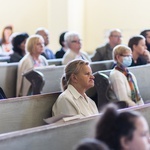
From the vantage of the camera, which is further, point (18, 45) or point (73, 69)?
point (18, 45)

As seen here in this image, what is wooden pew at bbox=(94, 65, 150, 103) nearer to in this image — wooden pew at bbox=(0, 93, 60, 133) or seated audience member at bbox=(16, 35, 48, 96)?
seated audience member at bbox=(16, 35, 48, 96)

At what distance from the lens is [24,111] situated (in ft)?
9.55

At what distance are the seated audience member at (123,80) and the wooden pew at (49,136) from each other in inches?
59.3

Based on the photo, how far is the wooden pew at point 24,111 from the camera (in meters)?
2.80

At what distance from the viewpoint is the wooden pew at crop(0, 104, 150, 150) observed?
1.94 metres

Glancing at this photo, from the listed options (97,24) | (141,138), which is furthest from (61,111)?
(97,24)

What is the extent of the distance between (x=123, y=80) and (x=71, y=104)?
1.10m

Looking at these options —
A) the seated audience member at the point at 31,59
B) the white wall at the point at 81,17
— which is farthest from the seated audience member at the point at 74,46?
the white wall at the point at 81,17

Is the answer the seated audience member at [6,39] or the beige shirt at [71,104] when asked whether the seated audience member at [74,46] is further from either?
the seated audience member at [6,39]

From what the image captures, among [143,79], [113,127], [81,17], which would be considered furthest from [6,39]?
[113,127]

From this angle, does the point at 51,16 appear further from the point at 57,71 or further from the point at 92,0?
the point at 57,71

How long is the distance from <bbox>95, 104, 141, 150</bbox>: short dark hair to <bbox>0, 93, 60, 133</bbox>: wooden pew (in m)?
1.39

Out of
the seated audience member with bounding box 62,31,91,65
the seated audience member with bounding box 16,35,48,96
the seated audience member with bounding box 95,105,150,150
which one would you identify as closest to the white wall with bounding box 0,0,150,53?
the seated audience member with bounding box 62,31,91,65

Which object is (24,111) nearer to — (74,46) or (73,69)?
(73,69)
